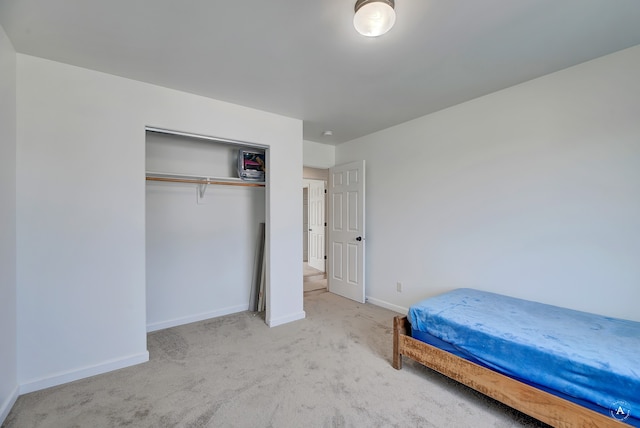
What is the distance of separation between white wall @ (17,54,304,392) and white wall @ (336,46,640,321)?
282cm

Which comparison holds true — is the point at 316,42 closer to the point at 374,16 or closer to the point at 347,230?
the point at 374,16

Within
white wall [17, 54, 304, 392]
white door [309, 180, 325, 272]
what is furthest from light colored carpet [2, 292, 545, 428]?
white door [309, 180, 325, 272]

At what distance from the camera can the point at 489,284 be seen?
272cm

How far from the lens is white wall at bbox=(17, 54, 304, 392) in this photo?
2004 millimetres

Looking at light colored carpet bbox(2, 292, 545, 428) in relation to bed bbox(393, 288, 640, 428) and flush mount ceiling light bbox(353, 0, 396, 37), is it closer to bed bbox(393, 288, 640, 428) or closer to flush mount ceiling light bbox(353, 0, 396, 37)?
bed bbox(393, 288, 640, 428)

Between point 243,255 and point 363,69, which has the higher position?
point 363,69

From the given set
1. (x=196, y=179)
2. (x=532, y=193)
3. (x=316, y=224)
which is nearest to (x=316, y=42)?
(x=196, y=179)

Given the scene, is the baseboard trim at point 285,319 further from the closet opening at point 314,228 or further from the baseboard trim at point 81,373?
the closet opening at point 314,228

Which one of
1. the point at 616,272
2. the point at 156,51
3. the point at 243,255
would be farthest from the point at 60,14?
the point at 616,272

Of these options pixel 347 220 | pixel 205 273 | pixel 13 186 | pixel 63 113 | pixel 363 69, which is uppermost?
pixel 363 69

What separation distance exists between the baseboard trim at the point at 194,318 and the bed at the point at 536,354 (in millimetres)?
2200

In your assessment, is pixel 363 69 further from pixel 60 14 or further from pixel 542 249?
pixel 542 249

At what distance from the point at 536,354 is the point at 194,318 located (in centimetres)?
328

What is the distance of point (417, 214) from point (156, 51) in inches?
119
